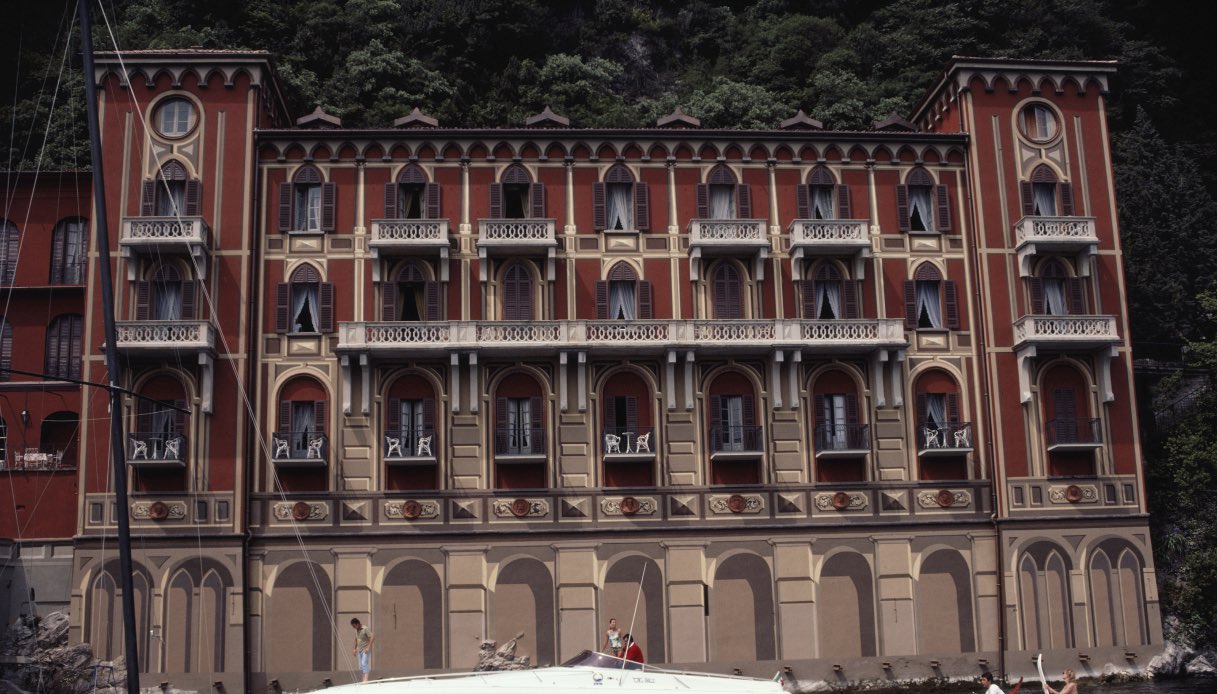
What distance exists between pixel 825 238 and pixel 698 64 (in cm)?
3575

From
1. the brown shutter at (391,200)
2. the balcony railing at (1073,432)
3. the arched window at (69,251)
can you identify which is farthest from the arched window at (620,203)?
the arched window at (69,251)

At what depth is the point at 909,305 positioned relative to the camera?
4288 cm

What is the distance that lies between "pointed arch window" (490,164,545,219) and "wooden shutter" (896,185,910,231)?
12.9 m

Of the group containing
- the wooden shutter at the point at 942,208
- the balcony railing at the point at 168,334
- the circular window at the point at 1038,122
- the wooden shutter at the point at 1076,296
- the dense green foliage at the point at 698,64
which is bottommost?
the balcony railing at the point at 168,334

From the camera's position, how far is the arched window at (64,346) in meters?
45.6

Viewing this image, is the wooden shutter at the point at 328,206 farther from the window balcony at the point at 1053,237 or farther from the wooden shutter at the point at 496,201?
the window balcony at the point at 1053,237

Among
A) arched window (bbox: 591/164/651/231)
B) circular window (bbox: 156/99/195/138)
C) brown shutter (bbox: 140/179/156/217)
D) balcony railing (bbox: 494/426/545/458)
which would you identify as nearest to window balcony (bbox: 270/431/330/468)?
balcony railing (bbox: 494/426/545/458)

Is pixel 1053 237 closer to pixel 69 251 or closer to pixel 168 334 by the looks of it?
pixel 168 334

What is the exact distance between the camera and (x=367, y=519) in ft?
131

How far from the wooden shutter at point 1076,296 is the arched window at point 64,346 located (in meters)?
36.6

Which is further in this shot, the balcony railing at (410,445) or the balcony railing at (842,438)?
the balcony railing at (842,438)

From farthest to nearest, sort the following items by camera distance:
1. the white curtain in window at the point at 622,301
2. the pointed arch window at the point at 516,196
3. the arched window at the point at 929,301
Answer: the arched window at the point at 929,301 < the pointed arch window at the point at 516,196 < the white curtain in window at the point at 622,301

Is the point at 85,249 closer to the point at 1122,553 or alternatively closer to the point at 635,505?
the point at 635,505

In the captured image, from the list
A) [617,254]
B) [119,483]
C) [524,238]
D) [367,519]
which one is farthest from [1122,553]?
[119,483]
